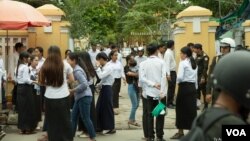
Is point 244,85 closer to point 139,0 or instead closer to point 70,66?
point 70,66

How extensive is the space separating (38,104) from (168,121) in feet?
10.1

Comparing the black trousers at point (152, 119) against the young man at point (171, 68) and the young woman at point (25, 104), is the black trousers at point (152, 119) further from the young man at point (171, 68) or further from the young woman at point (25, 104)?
the young man at point (171, 68)

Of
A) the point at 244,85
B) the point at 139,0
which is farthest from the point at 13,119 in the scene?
the point at 139,0

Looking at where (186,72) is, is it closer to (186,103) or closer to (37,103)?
(186,103)

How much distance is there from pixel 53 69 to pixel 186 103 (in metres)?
2.79

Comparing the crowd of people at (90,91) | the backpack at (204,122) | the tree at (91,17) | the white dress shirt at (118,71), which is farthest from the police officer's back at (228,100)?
the tree at (91,17)

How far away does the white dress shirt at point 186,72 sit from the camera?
8438 millimetres

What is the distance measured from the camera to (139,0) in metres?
→ 32.8

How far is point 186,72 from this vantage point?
848cm

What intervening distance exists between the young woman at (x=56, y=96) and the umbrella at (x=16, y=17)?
2.68 metres

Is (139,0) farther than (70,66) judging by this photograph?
Yes

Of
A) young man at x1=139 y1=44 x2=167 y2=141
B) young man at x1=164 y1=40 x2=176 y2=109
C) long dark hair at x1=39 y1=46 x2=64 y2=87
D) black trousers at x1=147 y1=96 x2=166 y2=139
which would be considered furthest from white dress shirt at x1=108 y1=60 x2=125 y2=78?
long dark hair at x1=39 y1=46 x2=64 y2=87

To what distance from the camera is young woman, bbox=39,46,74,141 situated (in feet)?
23.2

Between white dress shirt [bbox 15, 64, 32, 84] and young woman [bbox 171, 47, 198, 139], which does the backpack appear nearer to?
young woman [bbox 171, 47, 198, 139]
